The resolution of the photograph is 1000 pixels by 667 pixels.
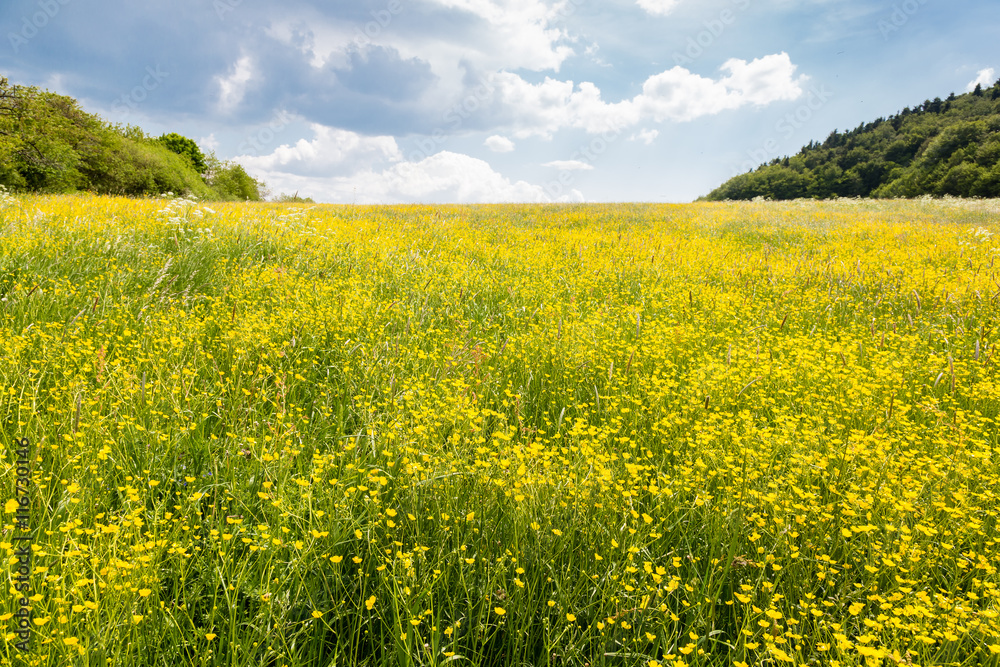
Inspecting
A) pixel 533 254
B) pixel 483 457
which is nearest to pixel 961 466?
pixel 483 457

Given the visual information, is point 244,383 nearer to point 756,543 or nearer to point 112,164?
point 756,543

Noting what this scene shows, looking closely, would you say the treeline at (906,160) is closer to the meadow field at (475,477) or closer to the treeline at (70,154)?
the meadow field at (475,477)

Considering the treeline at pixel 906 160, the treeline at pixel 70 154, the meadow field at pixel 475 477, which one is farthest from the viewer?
the treeline at pixel 906 160

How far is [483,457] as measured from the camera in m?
2.51

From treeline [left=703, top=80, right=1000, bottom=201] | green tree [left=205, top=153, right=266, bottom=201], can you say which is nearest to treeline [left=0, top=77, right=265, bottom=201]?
green tree [left=205, top=153, right=266, bottom=201]

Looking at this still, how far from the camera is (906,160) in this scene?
68000 mm

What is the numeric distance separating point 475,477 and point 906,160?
92578mm

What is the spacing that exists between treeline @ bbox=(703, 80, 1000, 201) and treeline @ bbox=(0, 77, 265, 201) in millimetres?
63379

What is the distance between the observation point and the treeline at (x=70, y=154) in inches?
1124

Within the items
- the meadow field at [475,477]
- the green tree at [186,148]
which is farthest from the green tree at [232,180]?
the meadow field at [475,477]

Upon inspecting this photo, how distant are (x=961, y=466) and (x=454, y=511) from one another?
2.67 meters

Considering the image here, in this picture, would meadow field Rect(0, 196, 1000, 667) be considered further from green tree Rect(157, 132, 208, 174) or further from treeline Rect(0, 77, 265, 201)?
green tree Rect(157, 132, 208, 174)

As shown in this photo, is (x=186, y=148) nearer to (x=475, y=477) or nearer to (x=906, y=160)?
(x=475, y=477)

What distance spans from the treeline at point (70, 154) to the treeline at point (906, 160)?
208 feet
